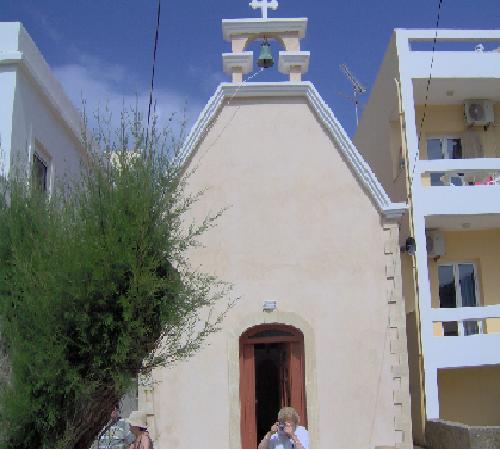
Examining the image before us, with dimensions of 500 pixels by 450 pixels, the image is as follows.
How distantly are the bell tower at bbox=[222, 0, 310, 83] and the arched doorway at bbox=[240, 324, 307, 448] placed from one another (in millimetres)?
4987

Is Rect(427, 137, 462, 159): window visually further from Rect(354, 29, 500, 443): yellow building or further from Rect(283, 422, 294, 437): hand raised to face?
Rect(283, 422, 294, 437): hand raised to face

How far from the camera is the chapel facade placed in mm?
11797

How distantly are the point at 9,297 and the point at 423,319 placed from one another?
8.95 meters

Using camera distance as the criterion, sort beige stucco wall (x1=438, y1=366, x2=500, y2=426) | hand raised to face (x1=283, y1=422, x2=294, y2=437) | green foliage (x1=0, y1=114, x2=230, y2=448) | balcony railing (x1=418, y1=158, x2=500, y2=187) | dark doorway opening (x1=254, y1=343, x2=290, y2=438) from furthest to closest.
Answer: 1. beige stucco wall (x1=438, y1=366, x2=500, y2=426)
2. balcony railing (x1=418, y1=158, x2=500, y2=187)
3. dark doorway opening (x1=254, y1=343, x2=290, y2=438)
4. hand raised to face (x1=283, y1=422, x2=294, y2=437)
5. green foliage (x1=0, y1=114, x2=230, y2=448)

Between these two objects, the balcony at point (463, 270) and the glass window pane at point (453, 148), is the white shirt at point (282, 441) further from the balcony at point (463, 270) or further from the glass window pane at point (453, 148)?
the glass window pane at point (453, 148)

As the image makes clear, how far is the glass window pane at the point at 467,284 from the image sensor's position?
51.6 feet

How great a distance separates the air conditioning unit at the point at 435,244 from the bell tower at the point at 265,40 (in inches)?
195

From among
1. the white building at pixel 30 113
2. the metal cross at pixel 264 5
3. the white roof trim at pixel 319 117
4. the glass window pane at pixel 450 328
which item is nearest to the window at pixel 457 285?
the glass window pane at pixel 450 328

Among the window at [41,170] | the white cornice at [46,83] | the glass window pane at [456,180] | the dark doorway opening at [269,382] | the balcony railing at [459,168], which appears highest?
the white cornice at [46,83]

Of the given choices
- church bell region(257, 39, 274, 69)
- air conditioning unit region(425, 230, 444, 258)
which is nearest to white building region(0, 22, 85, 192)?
church bell region(257, 39, 274, 69)

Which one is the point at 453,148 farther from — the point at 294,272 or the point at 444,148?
the point at 294,272

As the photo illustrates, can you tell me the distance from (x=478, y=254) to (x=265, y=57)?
6.94 m

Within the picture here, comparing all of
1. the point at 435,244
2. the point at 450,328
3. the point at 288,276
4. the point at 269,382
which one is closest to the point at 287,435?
the point at 269,382

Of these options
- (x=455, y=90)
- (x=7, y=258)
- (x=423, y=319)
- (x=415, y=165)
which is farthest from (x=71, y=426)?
(x=455, y=90)
